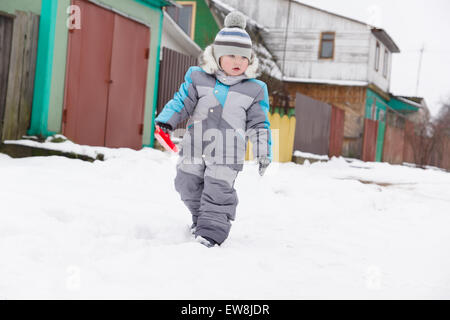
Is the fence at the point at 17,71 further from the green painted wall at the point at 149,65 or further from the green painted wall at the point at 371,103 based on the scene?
the green painted wall at the point at 371,103

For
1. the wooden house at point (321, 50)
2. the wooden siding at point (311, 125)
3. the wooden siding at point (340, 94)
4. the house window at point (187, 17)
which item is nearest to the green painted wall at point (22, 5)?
the wooden siding at point (311, 125)

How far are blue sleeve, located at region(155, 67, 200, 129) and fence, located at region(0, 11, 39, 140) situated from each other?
363cm

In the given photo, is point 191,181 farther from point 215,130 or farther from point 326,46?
point 326,46

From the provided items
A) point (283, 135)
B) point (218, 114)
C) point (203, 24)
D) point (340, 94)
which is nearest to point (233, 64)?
point (218, 114)

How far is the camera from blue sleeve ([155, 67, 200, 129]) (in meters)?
3.16

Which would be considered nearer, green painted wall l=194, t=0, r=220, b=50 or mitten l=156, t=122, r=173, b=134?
mitten l=156, t=122, r=173, b=134

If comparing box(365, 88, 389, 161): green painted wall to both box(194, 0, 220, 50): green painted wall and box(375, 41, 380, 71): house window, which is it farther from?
box(194, 0, 220, 50): green painted wall

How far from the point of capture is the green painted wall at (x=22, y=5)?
6.47 m

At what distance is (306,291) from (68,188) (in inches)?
101

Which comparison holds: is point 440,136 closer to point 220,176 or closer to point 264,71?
point 264,71

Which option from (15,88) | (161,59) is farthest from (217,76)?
(161,59)

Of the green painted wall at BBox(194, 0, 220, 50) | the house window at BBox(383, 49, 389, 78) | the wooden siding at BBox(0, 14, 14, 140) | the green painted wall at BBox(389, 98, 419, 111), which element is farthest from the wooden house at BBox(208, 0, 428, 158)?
the wooden siding at BBox(0, 14, 14, 140)

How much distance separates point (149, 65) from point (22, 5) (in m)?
2.56

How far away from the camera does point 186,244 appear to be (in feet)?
9.25
